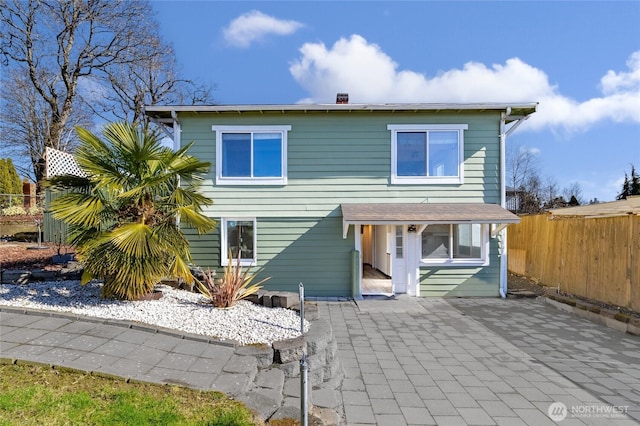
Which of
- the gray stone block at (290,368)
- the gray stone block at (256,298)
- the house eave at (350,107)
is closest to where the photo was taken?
the gray stone block at (290,368)

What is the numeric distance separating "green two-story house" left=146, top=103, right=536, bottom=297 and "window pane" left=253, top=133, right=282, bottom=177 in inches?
1.1

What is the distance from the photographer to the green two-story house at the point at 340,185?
28.9ft

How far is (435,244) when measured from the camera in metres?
8.99

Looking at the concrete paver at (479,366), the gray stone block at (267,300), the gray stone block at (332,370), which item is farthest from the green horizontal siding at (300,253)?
the gray stone block at (332,370)

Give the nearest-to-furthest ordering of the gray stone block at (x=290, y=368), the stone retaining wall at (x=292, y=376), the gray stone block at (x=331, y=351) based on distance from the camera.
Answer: the stone retaining wall at (x=292, y=376), the gray stone block at (x=290, y=368), the gray stone block at (x=331, y=351)

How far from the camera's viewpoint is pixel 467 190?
352 inches

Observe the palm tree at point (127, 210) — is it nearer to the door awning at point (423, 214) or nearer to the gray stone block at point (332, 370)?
the gray stone block at point (332, 370)

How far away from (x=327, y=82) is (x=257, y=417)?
13.2 m

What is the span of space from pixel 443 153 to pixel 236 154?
5.64 m

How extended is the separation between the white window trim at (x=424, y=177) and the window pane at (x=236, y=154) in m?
3.88

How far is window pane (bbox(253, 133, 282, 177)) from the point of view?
888 cm

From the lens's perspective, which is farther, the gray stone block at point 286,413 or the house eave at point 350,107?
the house eave at point 350,107

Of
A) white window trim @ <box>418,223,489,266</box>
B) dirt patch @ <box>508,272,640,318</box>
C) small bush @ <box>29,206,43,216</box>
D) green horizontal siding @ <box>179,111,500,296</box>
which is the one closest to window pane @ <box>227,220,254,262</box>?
green horizontal siding @ <box>179,111,500,296</box>

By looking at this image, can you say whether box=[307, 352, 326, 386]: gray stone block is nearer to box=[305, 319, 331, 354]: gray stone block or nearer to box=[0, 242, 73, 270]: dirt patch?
box=[305, 319, 331, 354]: gray stone block
